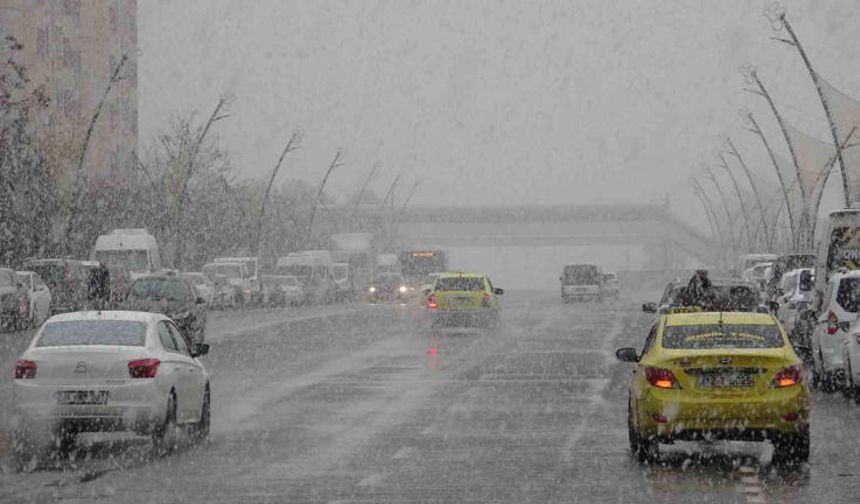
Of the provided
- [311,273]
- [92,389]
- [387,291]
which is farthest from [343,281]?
[92,389]

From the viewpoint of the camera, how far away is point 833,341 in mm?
25812

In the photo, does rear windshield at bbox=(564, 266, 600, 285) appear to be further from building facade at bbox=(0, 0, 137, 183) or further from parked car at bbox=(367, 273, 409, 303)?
building facade at bbox=(0, 0, 137, 183)

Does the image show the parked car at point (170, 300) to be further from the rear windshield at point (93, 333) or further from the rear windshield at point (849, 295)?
the rear windshield at point (93, 333)

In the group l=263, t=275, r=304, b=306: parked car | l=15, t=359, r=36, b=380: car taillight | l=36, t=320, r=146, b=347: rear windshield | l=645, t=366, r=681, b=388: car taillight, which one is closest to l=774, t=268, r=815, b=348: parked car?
l=645, t=366, r=681, b=388: car taillight

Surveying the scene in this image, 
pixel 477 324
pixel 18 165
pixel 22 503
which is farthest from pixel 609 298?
pixel 22 503

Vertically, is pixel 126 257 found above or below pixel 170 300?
above

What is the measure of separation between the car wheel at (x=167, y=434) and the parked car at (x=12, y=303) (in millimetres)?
28844

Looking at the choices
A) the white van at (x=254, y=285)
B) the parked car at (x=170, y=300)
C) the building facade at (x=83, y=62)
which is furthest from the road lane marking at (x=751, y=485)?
the building facade at (x=83, y=62)

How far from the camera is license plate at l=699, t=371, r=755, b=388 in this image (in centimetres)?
1593

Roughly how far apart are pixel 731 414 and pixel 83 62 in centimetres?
11300

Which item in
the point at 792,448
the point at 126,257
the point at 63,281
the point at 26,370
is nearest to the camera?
the point at 792,448

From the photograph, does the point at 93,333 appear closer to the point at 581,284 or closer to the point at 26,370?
the point at 26,370

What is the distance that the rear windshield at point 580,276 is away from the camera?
85500mm

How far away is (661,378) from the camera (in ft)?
53.0
